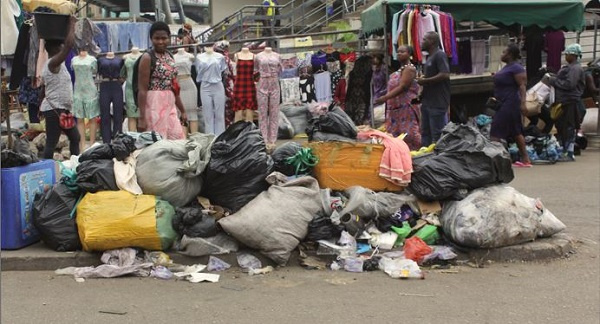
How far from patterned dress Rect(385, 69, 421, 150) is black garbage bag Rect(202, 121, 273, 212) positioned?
3415 mm

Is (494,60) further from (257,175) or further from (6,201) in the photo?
(6,201)

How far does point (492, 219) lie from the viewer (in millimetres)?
5035

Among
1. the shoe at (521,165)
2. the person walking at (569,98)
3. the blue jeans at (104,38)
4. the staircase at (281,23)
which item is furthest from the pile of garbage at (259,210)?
the staircase at (281,23)

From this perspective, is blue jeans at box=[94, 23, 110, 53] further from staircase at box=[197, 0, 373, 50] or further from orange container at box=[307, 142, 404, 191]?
orange container at box=[307, 142, 404, 191]

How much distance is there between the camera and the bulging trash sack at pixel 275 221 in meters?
4.81

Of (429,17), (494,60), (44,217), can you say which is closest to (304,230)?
(44,217)

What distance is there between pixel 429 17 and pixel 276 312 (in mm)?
6738

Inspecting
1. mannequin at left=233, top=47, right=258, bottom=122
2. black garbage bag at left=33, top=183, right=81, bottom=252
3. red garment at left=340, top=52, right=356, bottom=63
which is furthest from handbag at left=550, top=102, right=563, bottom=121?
black garbage bag at left=33, top=183, right=81, bottom=252

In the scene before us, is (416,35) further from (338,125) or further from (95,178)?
(95,178)

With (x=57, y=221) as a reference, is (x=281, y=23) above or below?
above

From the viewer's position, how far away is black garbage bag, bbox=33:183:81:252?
4926mm

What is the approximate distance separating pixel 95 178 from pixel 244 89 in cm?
576

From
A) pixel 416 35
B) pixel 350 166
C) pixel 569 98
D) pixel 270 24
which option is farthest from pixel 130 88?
pixel 270 24

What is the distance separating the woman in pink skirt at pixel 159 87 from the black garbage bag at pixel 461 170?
2775 mm
